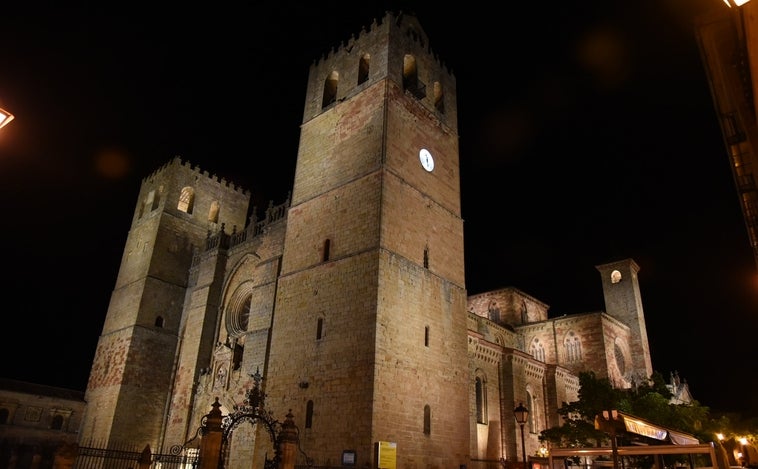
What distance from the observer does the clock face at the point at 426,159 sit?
2045 centimetres

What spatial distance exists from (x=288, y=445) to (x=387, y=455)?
281 centimetres

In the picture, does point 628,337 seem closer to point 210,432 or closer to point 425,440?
point 425,440

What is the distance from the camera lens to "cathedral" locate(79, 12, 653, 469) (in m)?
16.0

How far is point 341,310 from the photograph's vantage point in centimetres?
1683

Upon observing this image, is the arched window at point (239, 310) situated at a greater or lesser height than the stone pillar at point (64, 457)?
greater

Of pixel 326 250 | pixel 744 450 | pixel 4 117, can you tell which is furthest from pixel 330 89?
pixel 744 450

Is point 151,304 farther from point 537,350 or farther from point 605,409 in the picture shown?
point 537,350

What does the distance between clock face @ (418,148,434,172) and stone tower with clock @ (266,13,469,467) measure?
7cm

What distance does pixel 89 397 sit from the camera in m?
26.8

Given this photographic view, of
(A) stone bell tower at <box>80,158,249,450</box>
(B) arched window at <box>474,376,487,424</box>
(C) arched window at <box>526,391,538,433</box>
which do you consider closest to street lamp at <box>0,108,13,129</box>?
(B) arched window at <box>474,376,487,424</box>

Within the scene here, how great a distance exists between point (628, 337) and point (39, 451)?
119ft

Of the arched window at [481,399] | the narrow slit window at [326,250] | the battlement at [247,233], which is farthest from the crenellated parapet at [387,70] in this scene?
the arched window at [481,399]

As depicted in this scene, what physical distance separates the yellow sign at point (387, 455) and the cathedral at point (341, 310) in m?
0.06

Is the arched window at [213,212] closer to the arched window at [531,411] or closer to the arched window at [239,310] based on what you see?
the arched window at [239,310]
